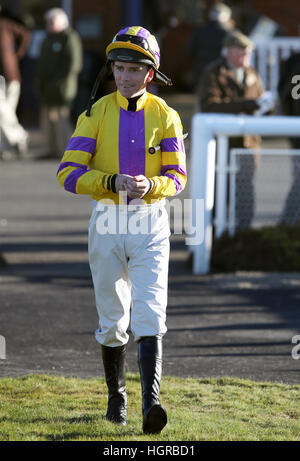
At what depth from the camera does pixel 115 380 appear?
4.94m

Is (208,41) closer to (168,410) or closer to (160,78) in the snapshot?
(160,78)

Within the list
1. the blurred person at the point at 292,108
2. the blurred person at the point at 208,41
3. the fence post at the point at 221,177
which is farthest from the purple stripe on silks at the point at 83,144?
the blurred person at the point at 208,41

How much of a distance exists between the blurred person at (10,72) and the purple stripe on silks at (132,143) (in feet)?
36.7

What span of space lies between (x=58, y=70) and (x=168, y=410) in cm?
1121

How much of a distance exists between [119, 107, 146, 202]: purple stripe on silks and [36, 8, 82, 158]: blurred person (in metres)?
10.8

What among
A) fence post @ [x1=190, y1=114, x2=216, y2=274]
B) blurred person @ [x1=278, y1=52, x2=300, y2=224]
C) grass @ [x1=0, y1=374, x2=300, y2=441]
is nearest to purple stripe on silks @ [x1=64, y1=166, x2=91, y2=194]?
grass @ [x1=0, y1=374, x2=300, y2=441]

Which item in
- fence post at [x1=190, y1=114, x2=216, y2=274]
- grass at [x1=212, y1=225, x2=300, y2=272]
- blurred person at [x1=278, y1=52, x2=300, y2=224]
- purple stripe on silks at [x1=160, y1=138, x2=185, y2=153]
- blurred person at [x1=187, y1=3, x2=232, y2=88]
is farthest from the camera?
blurred person at [x1=187, y1=3, x2=232, y2=88]

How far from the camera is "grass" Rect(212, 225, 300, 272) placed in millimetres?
8578

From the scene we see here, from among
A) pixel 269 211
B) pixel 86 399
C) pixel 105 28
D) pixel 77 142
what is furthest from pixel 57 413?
pixel 105 28

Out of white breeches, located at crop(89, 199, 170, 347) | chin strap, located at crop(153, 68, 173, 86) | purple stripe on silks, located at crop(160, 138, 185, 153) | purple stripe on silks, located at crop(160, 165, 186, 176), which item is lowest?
white breeches, located at crop(89, 199, 170, 347)

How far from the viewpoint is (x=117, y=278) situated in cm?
483

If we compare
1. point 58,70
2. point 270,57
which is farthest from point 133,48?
point 58,70

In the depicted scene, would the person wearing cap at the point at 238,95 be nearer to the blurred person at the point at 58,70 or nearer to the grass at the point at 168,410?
the grass at the point at 168,410

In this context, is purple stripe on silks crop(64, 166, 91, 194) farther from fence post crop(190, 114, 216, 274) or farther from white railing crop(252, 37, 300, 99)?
white railing crop(252, 37, 300, 99)
